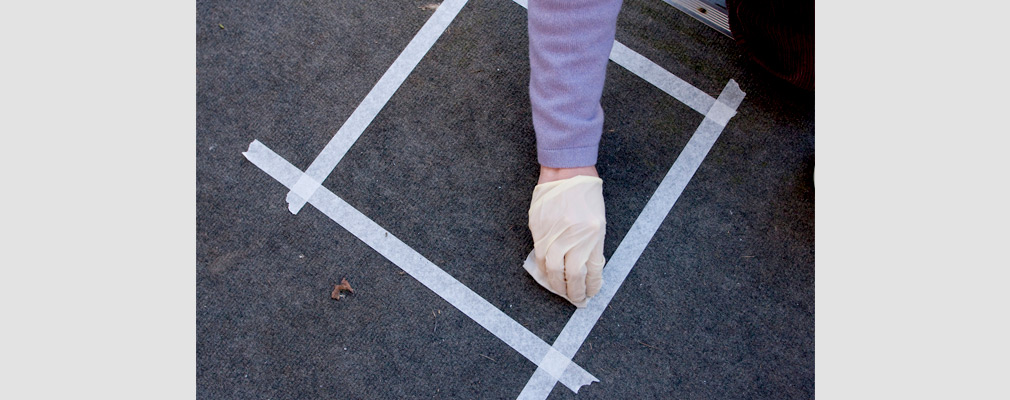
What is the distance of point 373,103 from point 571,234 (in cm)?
53

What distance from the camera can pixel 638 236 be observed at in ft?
4.38

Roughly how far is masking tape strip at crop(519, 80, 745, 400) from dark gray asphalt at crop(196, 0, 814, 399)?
2 centimetres

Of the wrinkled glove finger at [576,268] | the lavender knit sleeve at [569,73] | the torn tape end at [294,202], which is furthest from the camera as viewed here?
the torn tape end at [294,202]

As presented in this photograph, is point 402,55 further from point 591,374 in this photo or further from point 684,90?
point 591,374

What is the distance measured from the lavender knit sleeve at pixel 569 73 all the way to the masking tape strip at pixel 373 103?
329 mm

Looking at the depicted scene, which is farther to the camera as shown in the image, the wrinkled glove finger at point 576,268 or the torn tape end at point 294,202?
the torn tape end at point 294,202

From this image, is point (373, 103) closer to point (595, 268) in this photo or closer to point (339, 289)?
point (339, 289)

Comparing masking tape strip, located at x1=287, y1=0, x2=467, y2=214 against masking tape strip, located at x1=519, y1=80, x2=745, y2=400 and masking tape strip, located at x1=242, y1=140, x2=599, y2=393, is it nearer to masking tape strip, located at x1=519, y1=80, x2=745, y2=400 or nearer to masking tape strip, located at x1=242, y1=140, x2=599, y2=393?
masking tape strip, located at x1=242, y1=140, x2=599, y2=393

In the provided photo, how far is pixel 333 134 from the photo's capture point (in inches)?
53.9

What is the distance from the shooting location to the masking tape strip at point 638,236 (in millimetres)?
1289

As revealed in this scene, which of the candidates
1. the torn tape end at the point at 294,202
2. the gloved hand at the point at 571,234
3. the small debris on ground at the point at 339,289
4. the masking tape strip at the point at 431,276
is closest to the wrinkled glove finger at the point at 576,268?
the gloved hand at the point at 571,234

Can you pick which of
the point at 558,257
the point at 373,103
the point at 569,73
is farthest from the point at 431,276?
the point at 569,73

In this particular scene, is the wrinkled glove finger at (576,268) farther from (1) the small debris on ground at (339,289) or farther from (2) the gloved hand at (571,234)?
(1) the small debris on ground at (339,289)
